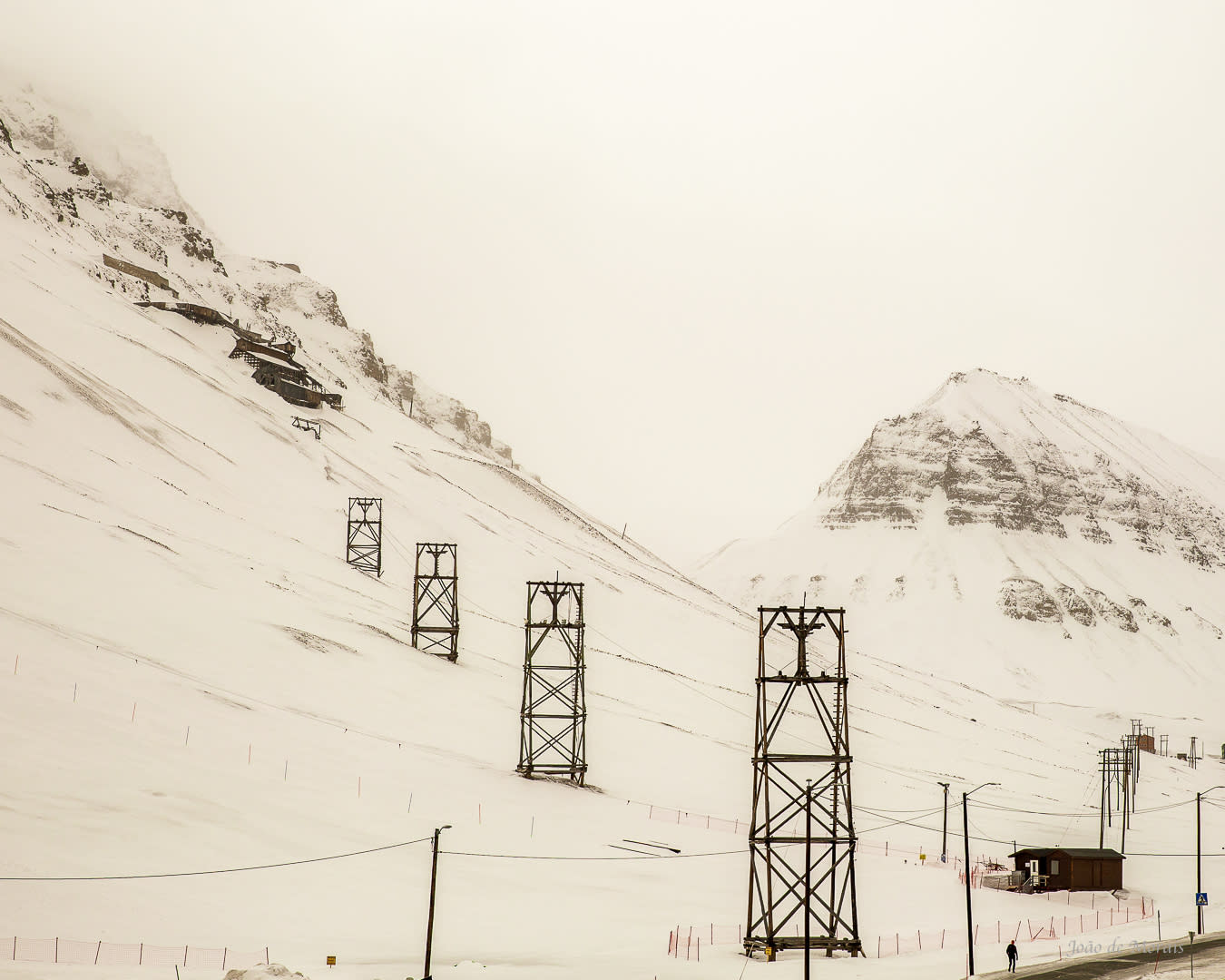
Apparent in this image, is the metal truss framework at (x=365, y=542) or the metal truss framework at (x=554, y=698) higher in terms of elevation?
the metal truss framework at (x=365, y=542)

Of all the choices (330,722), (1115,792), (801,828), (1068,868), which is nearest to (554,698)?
(801,828)

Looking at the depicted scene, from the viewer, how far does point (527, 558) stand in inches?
4872

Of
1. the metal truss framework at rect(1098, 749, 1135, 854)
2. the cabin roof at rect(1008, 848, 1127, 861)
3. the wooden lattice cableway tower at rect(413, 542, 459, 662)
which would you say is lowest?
the cabin roof at rect(1008, 848, 1127, 861)

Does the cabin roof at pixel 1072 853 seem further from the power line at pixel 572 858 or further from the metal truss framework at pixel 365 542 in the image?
the metal truss framework at pixel 365 542

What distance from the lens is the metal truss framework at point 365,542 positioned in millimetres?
96162

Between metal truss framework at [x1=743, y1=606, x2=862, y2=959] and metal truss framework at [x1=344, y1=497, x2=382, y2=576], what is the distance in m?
33.8

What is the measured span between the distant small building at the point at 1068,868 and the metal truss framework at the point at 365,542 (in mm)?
50013

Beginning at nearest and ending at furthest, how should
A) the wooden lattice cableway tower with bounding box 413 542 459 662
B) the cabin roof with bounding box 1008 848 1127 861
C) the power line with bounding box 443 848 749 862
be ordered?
1. the power line with bounding box 443 848 749 862
2. the cabin roof with bounding box 1008 848 1127 861
3. the wooden lattice cableway tower with bounding box 413 542 459 662

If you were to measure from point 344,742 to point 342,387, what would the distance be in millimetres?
128001

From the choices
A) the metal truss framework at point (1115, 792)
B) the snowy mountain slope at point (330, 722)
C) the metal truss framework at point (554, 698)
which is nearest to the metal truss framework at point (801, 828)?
the snowy mountain slope at point (330, 722)

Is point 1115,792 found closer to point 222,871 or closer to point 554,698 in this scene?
point 554,698

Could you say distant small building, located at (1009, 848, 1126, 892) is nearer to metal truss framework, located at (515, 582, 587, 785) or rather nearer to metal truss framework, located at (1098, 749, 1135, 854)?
metal truss framework, located at (1098, 749, 1135, 854)

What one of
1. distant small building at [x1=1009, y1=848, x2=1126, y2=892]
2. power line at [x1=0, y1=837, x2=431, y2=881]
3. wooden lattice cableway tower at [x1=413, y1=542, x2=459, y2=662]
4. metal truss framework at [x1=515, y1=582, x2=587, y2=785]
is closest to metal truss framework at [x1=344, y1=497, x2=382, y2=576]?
wooden lattice cableway tower at [x1=413, y1=542, x2=459, y2=662]

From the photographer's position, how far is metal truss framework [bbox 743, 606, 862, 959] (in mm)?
42344
